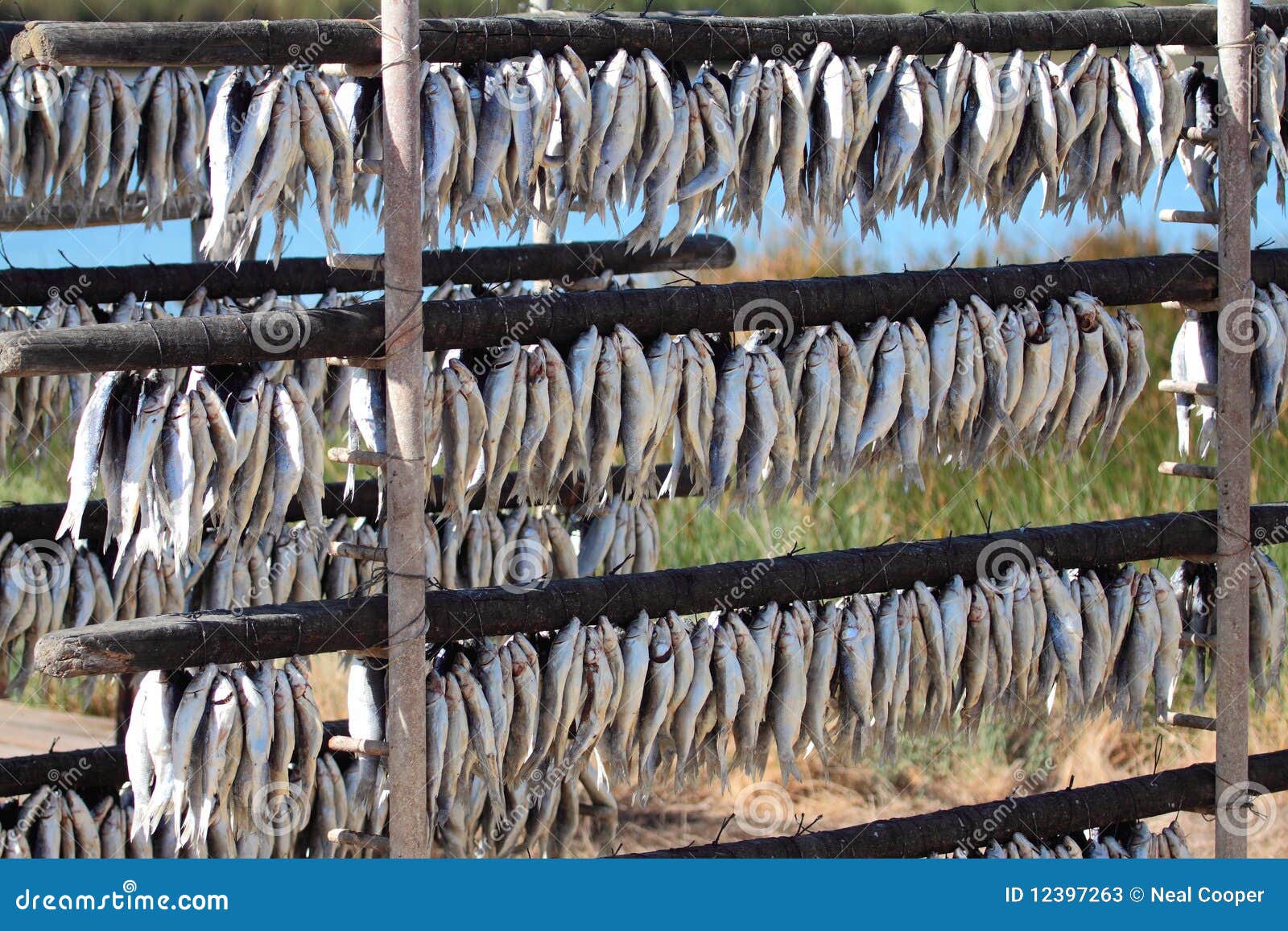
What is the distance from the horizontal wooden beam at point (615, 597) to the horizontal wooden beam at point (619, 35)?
1.17 metres

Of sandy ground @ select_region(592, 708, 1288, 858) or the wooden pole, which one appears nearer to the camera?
the wooden pole

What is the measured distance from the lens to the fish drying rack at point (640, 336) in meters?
3.21

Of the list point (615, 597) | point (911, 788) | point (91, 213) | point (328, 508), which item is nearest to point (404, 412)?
point (615, 597)

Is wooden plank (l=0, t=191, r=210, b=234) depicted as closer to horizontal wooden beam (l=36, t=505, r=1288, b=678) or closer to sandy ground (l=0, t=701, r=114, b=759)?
horizontal wooden beam (l=36, t=505, r=1288, b=678)

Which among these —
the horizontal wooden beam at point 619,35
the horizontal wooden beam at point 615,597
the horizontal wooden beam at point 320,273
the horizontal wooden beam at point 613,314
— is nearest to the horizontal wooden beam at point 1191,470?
the horizontal wooden beam at point 615,597

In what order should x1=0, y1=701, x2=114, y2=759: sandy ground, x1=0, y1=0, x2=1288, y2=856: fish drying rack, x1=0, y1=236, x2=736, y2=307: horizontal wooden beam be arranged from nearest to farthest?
x1=0, y1=0, x2=1288, y2=856: fish drying rack, x1=0, y1=236, x2=736, y2=307: horizontal wooden beam, x1=0, y1=701, x2=114, y2=759: sandy ground

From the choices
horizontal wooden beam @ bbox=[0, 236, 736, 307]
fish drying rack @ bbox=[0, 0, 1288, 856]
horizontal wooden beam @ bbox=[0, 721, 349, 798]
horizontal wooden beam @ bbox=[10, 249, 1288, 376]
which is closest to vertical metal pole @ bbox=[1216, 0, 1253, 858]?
fish drying rack @ bbox=[0, 0, 1288, 856]

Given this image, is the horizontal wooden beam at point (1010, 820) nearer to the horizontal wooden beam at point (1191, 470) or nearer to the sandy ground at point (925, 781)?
the horizontal wooden beam at point (1191, 470)

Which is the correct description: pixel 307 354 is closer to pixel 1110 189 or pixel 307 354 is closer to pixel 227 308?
pixel 227 308

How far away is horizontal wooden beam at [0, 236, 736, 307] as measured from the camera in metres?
4.79

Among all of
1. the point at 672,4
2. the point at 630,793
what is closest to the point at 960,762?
the point at 630,793

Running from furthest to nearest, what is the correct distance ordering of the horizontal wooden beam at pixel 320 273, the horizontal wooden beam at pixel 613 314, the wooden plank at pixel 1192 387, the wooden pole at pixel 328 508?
the horizontal wooden beam at pixel 320 273 < the wooden pole at pixel 328 508 < the wooden plank at pixel 1192 387 < the horizontal wooden beam at pixel 613 314

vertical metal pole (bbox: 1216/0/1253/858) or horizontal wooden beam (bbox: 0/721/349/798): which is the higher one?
Result: vertical metal pole (bbox: 1216/0/1253/858)

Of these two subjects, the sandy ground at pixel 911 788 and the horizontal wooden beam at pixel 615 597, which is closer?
the horizontal wooden beam at pixel 615 597
